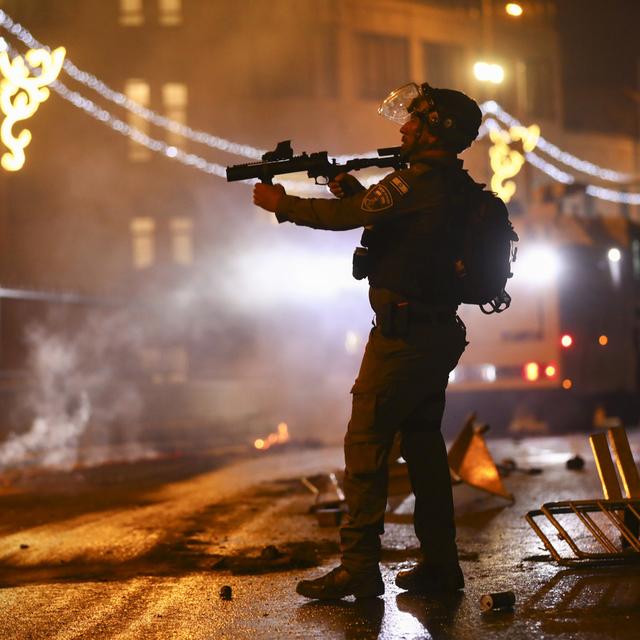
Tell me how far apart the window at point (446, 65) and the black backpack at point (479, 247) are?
85.4ft

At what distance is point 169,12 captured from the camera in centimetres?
2580

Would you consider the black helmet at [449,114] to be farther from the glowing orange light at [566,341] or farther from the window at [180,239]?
the window at [180,239]

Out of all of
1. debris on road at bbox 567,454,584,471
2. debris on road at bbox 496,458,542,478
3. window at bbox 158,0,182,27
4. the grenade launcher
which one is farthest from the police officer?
window at bbox 158,0,182,27

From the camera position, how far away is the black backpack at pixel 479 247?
12.7 ft

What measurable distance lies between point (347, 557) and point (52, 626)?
104 centimetres

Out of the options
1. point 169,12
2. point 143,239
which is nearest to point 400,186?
point 143,239

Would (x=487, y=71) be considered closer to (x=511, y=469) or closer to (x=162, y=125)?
(x=162, y=125)

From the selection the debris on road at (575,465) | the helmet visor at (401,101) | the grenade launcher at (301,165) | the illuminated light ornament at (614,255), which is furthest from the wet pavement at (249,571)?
the illuminated light ornament at (614,255)

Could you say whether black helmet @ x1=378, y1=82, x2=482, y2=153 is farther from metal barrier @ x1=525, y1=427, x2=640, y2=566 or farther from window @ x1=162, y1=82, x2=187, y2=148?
window @ x1=162, y1=82, x2=187, y2=148

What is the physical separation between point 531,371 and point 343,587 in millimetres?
12010

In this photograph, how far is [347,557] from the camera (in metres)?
3.77

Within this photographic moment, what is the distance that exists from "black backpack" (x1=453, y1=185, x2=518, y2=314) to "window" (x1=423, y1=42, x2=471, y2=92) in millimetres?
26042

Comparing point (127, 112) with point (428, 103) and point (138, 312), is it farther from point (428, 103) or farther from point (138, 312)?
point (428, 103)

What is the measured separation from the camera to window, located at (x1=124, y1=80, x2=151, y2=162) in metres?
25.1
